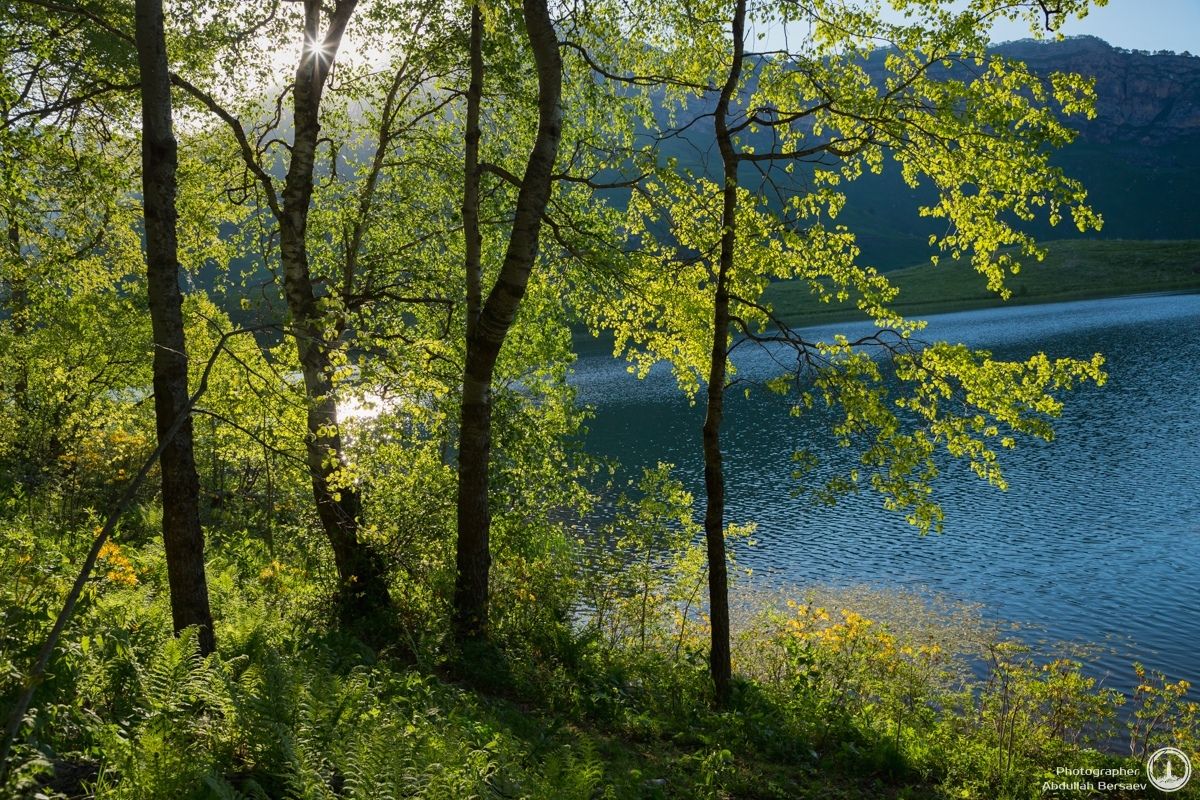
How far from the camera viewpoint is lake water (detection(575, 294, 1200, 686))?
21.3 meters

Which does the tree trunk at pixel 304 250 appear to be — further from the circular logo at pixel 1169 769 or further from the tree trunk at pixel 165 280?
the circular logo at pixel 1169 769

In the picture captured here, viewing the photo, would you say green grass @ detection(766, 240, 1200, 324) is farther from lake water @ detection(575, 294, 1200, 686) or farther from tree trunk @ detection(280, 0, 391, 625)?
tree trunk @ detection(280, 0, 391, 625)

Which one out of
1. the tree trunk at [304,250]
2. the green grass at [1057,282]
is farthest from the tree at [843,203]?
the green grass at [1057,282]

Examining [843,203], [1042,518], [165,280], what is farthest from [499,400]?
[1042,518]

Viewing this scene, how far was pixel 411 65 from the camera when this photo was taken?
1375 cm

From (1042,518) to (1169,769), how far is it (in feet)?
66.5

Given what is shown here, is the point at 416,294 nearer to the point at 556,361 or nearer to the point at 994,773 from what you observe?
the point at 556,361

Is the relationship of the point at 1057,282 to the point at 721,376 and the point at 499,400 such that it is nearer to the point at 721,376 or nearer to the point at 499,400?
the point at 721,376

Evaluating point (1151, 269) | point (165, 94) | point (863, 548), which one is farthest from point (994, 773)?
point (1151, 269)

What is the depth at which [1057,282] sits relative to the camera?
477ft

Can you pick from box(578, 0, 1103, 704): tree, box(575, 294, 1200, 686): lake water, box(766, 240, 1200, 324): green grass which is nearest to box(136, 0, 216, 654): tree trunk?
box(578, 0, 1103, 704): tree

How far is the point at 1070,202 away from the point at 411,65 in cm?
1031

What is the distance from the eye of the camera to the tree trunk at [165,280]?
6.61 meters

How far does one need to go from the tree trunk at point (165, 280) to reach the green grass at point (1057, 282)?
4821 inches
